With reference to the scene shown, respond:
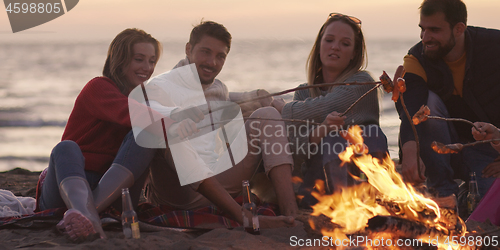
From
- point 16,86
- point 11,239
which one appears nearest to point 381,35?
point 16,86

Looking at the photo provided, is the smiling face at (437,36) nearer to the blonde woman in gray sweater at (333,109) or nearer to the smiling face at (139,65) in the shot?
Result: the blonde woman in gray sweater at (333,109)

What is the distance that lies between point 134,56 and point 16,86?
13.1 m

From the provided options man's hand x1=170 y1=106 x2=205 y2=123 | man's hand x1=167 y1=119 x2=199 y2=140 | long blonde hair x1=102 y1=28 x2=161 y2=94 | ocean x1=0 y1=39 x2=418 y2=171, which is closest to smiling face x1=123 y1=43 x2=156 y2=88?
long blonde hair x1=102 y1=28 x2=161 y2=94

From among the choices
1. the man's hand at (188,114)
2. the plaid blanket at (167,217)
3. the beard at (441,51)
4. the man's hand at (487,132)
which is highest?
the beard at (441,51)

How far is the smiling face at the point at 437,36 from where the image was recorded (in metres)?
Result: 3.72

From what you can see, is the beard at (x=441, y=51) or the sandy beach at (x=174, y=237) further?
the beard at (x=441, y=51)

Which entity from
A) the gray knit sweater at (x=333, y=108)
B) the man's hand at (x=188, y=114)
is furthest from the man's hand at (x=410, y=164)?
the man's hand at (x=188, y=114)

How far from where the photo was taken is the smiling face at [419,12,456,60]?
3.72 meters

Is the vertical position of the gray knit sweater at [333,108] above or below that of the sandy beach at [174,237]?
above

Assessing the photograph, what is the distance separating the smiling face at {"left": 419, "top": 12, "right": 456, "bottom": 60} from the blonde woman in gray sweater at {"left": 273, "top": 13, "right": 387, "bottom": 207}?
1.74ft

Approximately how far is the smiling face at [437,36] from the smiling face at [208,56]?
5.39 feet

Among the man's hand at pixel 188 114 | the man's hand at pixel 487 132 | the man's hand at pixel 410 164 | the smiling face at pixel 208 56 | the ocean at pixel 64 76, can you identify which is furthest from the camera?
the ocean at pixel 64 76

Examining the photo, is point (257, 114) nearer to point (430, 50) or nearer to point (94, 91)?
point (94, 91)

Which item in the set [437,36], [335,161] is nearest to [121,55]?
[335,161]
